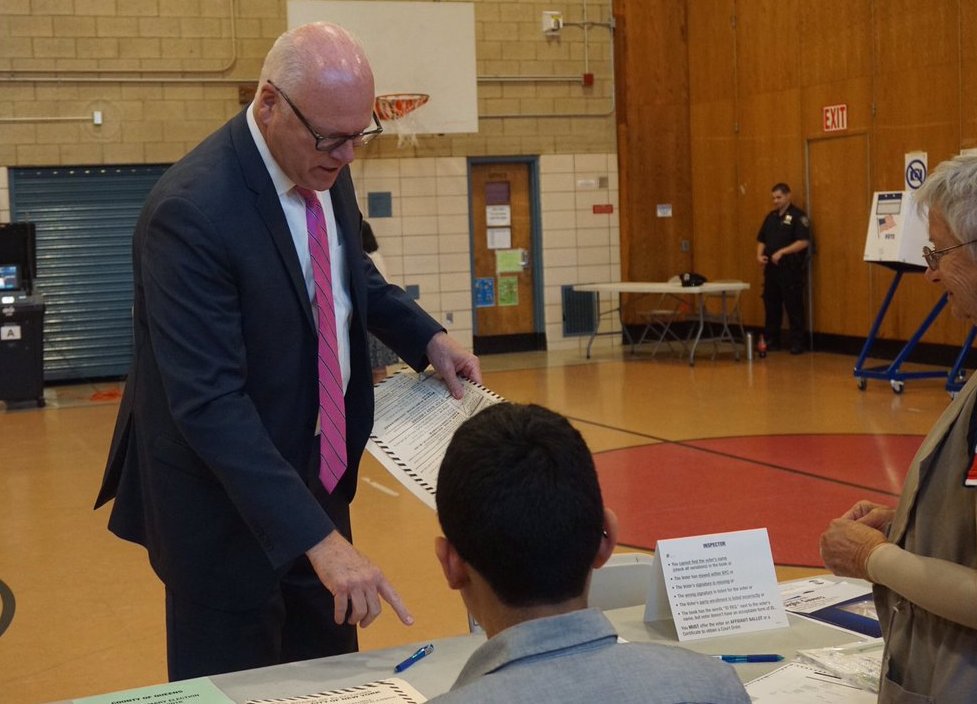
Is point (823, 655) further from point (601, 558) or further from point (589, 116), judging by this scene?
point (589, 116)

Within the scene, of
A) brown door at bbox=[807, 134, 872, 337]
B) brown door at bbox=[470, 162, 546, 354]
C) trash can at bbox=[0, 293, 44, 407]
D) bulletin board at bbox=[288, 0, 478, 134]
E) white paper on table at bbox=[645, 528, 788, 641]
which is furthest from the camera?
brown door at bbox=[470, 162, 546, 354]

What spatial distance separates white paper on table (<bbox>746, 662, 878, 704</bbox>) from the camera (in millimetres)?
1959

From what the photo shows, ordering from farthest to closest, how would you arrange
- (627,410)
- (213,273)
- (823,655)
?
(627,410) → (823,655) → (213,273)

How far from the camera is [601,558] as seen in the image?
51.1 inches

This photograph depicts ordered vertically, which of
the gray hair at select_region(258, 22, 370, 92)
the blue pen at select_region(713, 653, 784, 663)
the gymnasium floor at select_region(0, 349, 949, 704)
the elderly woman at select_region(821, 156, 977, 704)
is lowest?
the gymnasium floor at select_region(0, 349, 949, 704)

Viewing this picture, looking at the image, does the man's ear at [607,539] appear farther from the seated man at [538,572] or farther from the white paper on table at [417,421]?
the white paper on table at [417,421]

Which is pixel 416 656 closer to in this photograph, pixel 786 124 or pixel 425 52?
pixel 425 52

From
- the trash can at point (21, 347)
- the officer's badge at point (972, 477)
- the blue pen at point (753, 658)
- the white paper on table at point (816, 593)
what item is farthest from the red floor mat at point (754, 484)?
the trash can at point (21, 347)

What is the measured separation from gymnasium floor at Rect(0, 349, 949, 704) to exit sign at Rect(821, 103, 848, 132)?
8.05 feet

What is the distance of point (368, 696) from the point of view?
195cm

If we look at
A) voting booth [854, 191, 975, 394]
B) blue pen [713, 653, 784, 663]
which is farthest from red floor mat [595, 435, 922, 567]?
blue pen [713, 653, 784, 663]

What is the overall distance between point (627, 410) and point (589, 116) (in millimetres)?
5866

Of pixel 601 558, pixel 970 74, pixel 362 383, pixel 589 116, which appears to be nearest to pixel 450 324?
pixel 589 116

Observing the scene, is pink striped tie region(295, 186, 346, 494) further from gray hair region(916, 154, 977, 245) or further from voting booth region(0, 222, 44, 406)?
voting booth region(0, 222, 44, 406)
